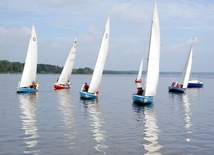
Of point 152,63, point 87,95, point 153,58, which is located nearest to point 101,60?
point 87,95

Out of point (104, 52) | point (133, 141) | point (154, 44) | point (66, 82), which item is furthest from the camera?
point (66, 82)

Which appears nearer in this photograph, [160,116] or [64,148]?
[64,148]

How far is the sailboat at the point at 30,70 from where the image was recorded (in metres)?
49.0

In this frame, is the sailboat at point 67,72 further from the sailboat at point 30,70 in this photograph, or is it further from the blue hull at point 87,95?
the blue hull at point 87,95

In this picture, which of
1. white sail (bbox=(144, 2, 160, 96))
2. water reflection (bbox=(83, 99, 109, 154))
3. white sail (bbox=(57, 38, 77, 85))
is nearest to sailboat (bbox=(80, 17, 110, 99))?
white sail (bbox=(144, 2, 160, 96))

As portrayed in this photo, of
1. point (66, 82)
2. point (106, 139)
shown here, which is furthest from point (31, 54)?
point (106, 139)

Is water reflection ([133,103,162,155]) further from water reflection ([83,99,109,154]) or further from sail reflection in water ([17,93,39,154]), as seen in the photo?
sail reflection in water ([17,93,39,154])

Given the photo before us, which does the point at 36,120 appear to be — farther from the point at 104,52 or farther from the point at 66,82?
the point at 66,82

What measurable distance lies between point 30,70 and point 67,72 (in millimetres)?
10797

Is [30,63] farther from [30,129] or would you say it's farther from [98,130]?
[98,130]

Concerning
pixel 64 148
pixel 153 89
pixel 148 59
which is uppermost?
pixel 148 59

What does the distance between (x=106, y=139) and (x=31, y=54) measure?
3402cm

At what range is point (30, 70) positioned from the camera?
49.8 metres

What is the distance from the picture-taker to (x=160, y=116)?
28.4m
